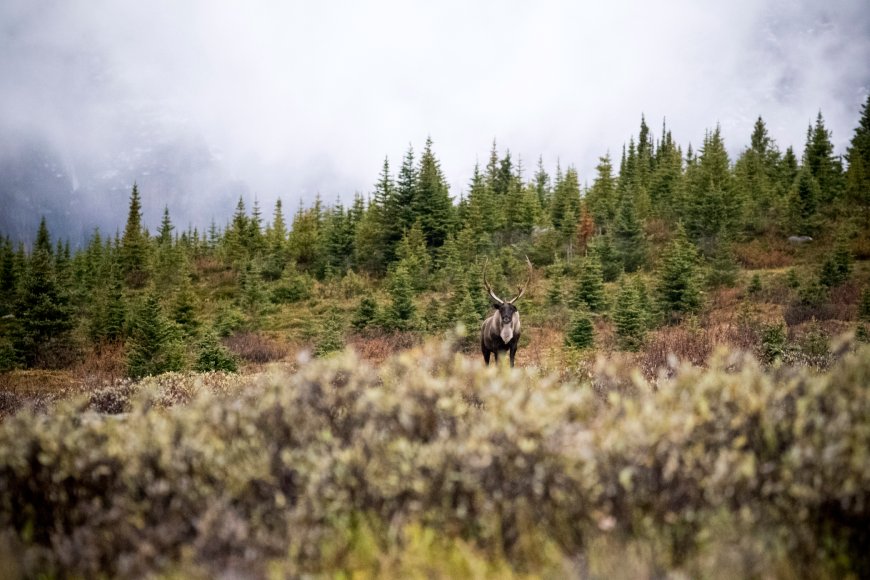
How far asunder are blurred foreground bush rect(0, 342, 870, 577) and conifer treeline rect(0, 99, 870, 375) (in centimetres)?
1739

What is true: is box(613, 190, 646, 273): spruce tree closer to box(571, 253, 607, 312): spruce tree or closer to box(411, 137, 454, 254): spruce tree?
box(571, 253, 607, 312): spruce tree

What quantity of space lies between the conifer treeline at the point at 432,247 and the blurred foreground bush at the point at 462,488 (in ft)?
57.1

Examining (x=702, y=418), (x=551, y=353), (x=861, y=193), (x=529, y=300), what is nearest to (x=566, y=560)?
(x=702, y=418)

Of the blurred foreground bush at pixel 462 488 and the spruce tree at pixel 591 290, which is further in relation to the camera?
the spruce tree at pixel 591 290

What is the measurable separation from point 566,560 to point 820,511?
161 cm

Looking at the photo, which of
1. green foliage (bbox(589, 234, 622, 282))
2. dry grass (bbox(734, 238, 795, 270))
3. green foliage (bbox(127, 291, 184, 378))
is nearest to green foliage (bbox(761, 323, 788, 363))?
green foliage (bbox(127, 291, 184, 378))

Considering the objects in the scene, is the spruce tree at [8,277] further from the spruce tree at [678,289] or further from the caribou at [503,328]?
the spruce tree at [678,289]

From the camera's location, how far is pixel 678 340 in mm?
16859

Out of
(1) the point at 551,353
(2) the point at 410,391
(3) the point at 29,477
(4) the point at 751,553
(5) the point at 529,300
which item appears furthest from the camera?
(5) the point at 529,300

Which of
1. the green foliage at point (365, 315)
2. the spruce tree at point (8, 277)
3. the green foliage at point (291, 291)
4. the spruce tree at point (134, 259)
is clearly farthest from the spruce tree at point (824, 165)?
the spruce tree at point (8, 277)

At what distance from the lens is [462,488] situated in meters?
3.47

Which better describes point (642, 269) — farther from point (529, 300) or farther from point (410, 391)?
point (410, 391)

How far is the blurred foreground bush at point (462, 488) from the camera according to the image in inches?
116

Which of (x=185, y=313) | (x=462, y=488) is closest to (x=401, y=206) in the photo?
(x=185, y=313)
